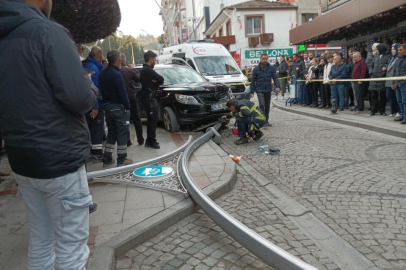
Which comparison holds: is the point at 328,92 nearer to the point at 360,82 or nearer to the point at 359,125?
the point at 360,82

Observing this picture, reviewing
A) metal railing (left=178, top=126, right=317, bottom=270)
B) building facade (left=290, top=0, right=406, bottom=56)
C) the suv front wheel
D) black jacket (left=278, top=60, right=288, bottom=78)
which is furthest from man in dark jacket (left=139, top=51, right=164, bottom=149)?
black jacket (left=278, top=60, right=288, bottom=78)

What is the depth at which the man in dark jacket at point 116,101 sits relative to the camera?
17.6 feet

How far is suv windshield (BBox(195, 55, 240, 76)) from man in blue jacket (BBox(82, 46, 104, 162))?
800 centimetres

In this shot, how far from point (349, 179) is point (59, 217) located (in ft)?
13.3

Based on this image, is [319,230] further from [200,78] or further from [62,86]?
[200,78]

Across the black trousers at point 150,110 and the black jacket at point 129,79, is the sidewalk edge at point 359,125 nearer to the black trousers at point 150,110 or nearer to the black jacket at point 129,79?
the black trousers at point 150,110

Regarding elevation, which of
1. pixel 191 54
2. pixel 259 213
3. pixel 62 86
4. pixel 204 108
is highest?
pixel 191 54

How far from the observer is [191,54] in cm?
1419

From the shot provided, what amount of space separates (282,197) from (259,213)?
1.90 ft

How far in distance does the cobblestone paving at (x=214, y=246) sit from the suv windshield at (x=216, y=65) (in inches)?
404

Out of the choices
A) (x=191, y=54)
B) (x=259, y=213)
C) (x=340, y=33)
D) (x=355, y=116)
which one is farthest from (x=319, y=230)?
(x=340, y=33)

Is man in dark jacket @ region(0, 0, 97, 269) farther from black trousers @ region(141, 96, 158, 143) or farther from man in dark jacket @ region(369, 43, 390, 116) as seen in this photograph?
man in dark jacket @ region(369, 43, 390, 116)

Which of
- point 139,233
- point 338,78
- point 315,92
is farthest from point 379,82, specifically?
point 139,233

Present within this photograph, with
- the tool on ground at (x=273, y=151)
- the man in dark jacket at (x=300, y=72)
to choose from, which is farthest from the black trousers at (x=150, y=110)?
the man in dark jacket at (x=300, y=72)
